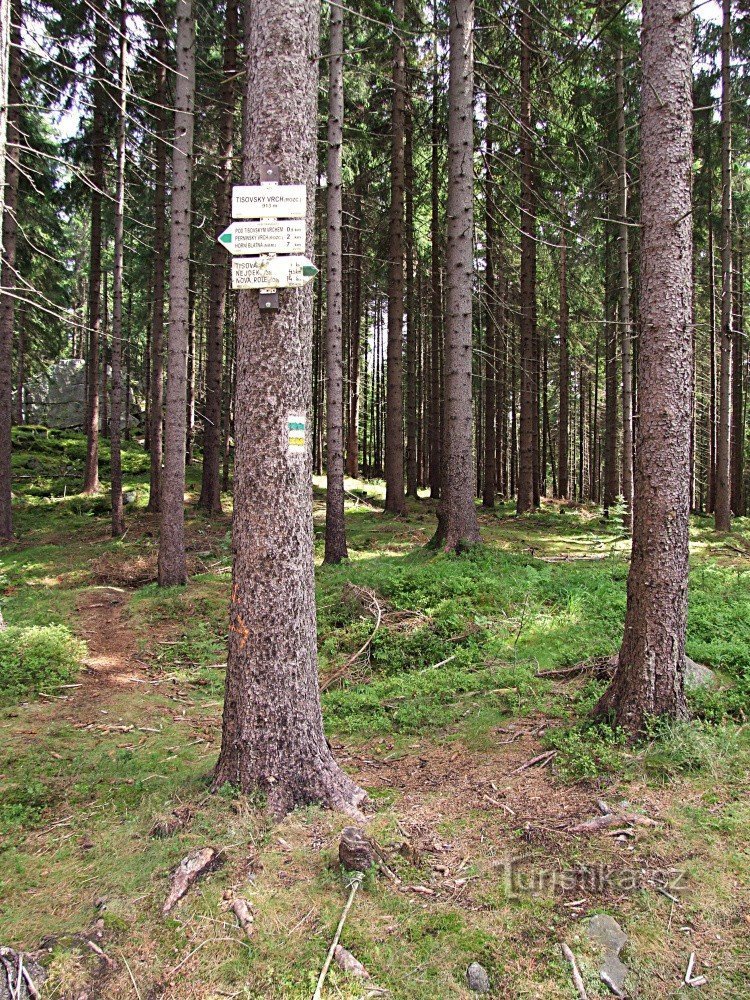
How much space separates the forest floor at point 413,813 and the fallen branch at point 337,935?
5 centimetres

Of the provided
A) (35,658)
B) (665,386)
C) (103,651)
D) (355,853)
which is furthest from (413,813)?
(103,651)

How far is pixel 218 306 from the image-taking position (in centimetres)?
1681

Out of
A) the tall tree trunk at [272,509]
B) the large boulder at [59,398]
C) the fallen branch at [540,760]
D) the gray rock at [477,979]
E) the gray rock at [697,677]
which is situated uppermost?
the large boulder at [59,398]

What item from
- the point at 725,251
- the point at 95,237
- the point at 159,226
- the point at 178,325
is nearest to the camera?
the point at 178,325

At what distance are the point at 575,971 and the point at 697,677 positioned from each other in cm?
322

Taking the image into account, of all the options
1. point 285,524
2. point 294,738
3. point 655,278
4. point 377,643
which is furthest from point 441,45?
point 294,738

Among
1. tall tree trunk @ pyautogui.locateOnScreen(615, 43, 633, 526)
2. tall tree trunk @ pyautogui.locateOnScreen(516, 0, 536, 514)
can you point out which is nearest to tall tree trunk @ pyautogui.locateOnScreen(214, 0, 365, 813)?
tall tree trunk @ pyautogui.locateOnScreen(615, 43, 633, 526)

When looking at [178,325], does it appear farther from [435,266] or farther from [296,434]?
[435,266]

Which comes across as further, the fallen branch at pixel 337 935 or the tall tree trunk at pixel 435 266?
the tall tree trunk at pixel 435 266

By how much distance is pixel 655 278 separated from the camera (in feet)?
15.9

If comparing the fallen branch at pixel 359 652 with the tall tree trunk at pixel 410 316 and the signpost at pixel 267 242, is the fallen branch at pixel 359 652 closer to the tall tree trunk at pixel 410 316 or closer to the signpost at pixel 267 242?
the signpost at pixel 267 242

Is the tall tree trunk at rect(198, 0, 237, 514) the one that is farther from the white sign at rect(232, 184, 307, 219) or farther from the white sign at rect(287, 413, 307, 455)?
the white sign at rect(287, 413, 307, 455)

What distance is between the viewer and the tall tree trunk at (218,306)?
1464cm

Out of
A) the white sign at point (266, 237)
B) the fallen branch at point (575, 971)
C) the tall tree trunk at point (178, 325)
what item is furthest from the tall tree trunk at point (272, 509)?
the tall tree trunk at point (178, 325)
